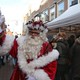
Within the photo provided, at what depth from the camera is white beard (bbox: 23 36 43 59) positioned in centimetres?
448

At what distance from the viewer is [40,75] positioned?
440 centimetres

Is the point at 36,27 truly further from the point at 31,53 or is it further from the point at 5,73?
the point at 5,73

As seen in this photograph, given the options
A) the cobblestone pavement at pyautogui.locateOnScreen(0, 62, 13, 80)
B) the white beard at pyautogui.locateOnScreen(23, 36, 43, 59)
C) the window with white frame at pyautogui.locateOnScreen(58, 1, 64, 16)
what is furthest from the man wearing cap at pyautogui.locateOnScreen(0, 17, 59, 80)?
the window with white frame at pyautogui.locateOnScreen(58, 1, 64, 16)

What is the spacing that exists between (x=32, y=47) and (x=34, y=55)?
17 centimetres

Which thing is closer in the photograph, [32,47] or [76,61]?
[32,47]

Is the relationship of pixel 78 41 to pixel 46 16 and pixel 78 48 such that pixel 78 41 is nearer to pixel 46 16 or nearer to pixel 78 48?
pixel 78 48

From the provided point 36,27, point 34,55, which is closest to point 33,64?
point 34,55

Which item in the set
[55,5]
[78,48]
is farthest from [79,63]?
[55,5]

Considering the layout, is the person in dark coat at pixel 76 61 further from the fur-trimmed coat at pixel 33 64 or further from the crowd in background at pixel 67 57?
the fur-trimmed coat at pixel 33 64

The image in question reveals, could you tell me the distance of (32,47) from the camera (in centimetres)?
460

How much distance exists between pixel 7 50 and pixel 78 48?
262cm

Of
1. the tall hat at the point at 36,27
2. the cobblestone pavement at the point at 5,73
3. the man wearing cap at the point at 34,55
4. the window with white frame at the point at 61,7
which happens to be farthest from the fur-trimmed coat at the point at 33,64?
the window with white frame at the point at 61,7

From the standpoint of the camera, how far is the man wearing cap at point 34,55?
440cm

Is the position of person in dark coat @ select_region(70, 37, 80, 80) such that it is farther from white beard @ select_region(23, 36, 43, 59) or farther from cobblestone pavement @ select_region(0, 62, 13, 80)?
cobblestone pavement @ select_region(0, 62, 13, 80)
